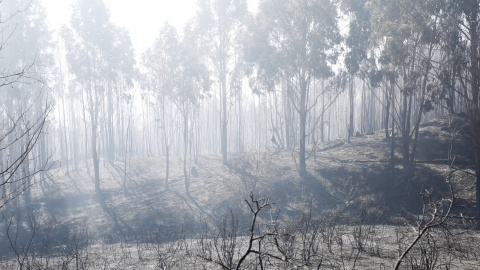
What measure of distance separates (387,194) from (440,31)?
299 inches

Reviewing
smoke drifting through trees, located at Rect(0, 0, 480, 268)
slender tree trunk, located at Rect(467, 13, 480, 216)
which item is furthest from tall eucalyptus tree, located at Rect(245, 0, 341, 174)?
slender tree trunk, located at Rect(467, 13, 480, 216)

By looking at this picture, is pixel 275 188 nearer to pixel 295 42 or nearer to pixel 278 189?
pixel 278 189

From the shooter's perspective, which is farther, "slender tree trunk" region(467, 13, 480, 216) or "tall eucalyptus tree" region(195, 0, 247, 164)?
"tall eucalyptus tree" region(195, 0, 247, 164)

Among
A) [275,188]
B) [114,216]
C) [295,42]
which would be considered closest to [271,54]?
[295,42]

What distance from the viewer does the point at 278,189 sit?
786 inches

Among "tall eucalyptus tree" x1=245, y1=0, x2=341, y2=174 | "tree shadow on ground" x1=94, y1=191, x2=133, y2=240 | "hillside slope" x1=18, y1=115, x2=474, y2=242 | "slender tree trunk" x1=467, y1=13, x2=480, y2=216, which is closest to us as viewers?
"slender tree trunk" x1=467, y1=13, x2=480, y2=216

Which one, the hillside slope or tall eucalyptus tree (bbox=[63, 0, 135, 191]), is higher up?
tall eucalyptus tree (bbox=[63, 0, 135, 191])

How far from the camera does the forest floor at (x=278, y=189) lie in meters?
16.3

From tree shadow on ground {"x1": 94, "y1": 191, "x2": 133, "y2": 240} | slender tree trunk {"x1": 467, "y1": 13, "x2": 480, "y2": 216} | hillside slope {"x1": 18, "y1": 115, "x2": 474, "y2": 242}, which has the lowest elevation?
tree shadow on ground {"x1": 94, "y1": 191, "x2": 133, "y2": 240}

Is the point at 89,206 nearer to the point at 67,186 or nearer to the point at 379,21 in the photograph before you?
the point at 67,186

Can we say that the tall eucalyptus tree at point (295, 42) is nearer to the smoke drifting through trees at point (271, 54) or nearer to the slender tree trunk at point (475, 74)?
the smoke drifting through trees at point (271, 54)

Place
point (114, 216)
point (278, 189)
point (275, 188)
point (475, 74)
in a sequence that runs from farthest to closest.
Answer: point (275, 188), point (278, 189), point (114, 216), point (475, 74)

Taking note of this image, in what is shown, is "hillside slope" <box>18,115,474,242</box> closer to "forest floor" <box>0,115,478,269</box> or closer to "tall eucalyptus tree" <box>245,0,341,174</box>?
"forest floor" <box>0,115,478,269</box>

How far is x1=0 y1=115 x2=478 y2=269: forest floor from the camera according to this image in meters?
16.3
